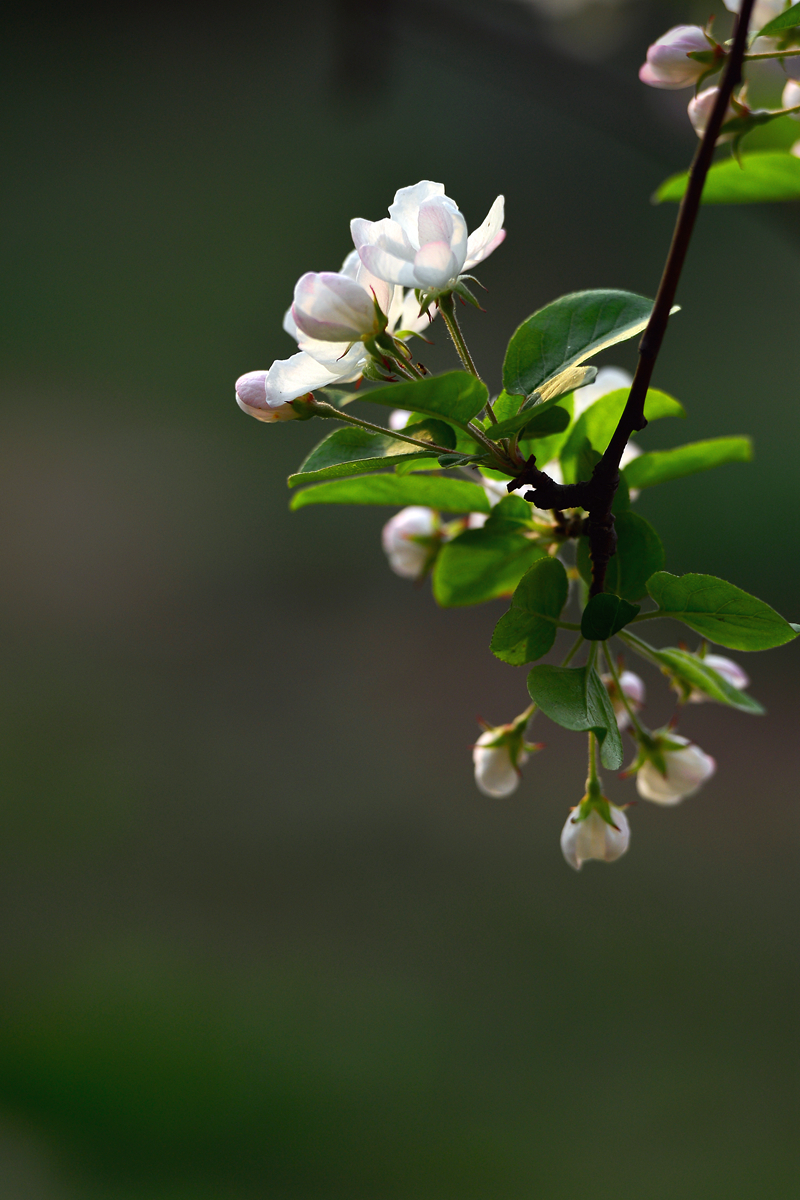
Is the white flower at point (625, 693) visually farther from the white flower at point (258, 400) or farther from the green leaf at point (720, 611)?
the white flower at point (258, 400)

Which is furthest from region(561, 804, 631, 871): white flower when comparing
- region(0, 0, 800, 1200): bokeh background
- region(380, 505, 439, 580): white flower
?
region(0, 0, 800, 1200): bokeh background

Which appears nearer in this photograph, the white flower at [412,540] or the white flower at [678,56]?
the white flower at [678,56]

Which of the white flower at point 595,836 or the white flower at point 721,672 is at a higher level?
the white flower at point 721,672

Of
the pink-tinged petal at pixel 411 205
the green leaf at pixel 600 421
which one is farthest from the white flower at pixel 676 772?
the pink-tinged petal at pixel 411 205

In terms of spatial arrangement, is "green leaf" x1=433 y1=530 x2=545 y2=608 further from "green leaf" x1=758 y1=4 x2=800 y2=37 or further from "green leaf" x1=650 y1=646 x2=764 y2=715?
"green leaf" x1=758 y1=4 x2=800 y2=37

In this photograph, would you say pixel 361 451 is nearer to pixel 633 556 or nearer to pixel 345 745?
pixel 633 556

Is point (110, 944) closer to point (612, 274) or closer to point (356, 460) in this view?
point (356, 460)

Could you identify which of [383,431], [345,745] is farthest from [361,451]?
[345,745]
